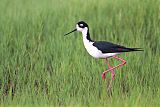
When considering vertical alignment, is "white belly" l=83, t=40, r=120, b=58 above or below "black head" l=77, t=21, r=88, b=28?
below

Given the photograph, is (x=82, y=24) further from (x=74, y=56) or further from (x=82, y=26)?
(x=74, y=56)

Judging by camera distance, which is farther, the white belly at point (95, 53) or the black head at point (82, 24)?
the black head at point (82, 24)

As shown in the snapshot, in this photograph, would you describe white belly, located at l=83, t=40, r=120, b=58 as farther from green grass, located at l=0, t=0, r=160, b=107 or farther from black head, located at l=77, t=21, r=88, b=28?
green grass, located at l=0, t=0, r=160, b=107

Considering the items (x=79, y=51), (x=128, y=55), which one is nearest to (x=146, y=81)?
(x=128, y=55)

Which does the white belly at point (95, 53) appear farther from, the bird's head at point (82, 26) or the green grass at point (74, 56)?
the green grass at point (74, 56)

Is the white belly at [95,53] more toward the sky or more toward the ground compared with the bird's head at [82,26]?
more toward the ground

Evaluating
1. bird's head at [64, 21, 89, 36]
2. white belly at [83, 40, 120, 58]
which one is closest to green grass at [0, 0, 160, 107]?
white belly at [83, 40, 120, 58]

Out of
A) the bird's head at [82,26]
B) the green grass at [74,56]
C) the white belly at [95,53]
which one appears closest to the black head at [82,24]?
the bird's head at [82,26]

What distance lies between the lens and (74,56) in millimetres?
8336

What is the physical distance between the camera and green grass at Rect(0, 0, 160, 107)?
751 centimetres

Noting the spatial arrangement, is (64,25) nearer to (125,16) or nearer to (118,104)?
(125,16)

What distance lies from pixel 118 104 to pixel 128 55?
1.32 m

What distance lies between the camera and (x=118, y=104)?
7.09 metres

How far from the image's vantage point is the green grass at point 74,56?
7.51 m
